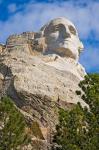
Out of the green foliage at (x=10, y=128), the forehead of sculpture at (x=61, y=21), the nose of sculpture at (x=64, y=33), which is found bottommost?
the green foliage at (x=10, y=128)

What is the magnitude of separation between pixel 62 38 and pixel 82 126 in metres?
12.7

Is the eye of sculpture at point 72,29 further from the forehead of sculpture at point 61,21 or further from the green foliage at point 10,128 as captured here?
the green foliage at point 10,128

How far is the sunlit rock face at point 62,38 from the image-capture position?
46.0 metres

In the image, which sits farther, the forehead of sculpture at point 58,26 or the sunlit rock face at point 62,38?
the forehead of sculpture at point 58,26

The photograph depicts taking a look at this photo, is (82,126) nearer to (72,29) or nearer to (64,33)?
(64,33)

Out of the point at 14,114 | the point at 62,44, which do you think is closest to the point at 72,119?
the point at 14,114

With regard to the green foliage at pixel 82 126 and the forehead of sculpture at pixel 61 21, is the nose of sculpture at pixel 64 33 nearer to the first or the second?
the forehead of sculpture at pixel 61 21

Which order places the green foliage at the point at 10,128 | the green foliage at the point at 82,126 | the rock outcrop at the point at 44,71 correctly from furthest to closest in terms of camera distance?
1. the rock outcrop at the point at 44,71
2. the green foliage at the point at 82,126
3. the green foliage at the point at 10,128

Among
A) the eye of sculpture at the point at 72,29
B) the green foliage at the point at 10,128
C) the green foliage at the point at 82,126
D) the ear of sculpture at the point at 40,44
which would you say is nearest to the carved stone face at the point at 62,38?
the eye of sculpture at the point at 72,29

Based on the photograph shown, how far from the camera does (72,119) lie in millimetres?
34125

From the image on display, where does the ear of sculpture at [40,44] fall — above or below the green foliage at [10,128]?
above

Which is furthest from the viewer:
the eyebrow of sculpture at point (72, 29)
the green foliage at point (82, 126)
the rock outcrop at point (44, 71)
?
the eyebrow of sculpture at point (72, 29)

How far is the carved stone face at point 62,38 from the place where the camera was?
151 ft

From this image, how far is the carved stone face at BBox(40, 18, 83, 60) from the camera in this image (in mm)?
46031
